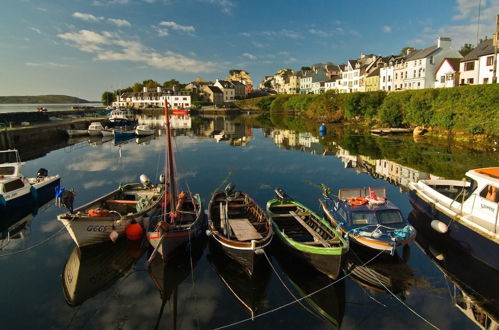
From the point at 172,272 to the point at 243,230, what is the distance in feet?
13.7

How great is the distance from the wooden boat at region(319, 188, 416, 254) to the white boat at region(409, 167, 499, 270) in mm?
2916

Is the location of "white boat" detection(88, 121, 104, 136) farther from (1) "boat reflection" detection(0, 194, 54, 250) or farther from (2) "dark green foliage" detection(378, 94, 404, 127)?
(2) "dark green foliage" detection(378, 94, 404, 127)

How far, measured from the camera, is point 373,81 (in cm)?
10650

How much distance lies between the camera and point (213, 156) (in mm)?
45906

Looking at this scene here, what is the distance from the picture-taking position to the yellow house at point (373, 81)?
105 m

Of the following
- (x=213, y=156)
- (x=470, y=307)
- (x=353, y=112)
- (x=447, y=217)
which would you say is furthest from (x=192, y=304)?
(x=353, y=112)

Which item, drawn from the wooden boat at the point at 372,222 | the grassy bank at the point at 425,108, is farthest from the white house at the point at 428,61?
the wooden boat at the point at 372,222

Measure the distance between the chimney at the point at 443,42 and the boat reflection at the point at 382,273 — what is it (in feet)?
267

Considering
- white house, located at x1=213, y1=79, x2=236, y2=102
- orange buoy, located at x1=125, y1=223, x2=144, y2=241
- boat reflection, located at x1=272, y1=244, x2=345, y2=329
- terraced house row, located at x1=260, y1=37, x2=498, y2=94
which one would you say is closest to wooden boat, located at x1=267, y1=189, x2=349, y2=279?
boat reflection, located at x1=272, y1=244, x2=345, y2=329

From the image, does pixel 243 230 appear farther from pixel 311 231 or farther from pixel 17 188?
pixel 17 188

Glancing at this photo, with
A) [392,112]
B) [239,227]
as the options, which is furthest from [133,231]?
[392,112]

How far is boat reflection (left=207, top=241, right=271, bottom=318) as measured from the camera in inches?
538

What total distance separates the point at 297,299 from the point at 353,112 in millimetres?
81926

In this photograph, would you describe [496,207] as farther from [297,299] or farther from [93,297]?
[93,297]
